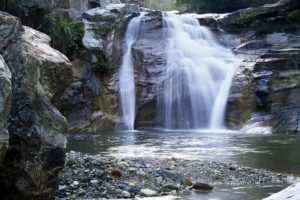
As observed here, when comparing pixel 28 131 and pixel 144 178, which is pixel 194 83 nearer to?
pixel 144 178

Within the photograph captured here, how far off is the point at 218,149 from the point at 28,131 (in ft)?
34.4

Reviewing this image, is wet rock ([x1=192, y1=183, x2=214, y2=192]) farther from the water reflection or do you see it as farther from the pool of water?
the water reflection

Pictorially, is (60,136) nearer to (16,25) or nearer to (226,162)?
(16,25)

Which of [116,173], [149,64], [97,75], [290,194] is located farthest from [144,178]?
[149,64]

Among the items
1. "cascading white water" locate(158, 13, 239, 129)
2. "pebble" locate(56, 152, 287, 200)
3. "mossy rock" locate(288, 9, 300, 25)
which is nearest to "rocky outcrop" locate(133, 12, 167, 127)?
"cascading white water" locate(158, 13, 239, 129)

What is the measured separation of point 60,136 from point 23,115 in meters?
0.64

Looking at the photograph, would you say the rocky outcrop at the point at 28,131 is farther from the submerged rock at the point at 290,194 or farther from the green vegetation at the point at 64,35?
the green vegetation at the point at 64,35

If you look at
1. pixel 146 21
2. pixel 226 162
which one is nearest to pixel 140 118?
pixel 146 21

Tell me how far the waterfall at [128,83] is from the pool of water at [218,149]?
15.2ft

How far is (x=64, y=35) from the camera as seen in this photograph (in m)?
27.3

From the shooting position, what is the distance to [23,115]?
7.62 meters

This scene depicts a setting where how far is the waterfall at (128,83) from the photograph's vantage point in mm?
27953

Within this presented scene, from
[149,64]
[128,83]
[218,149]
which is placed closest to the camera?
[218,149]

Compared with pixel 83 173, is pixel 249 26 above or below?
above
